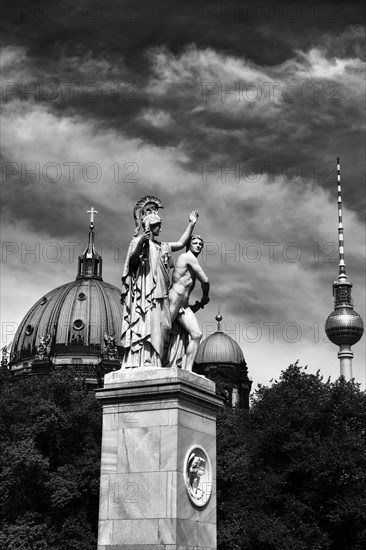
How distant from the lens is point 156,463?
1638 cm

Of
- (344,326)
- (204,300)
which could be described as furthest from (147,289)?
→ (344,326)

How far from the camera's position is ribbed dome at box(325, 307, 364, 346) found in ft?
532

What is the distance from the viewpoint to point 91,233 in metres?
140

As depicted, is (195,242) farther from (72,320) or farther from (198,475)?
(72,320)

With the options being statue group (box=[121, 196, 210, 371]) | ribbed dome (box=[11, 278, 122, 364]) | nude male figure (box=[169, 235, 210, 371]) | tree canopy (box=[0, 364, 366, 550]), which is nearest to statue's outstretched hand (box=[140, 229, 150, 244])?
statue group (box=[121, 196, 210, 371])

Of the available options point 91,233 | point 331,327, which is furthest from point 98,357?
point 331,327

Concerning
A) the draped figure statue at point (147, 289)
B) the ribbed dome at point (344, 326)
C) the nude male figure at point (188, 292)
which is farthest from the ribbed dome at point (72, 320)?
the draped figure statue at point (147, 289)

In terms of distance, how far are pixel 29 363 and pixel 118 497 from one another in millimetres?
108229

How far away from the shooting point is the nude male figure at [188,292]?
59.3 feet

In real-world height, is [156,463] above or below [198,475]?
above

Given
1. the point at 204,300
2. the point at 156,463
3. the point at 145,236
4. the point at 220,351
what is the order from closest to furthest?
the point at 156,463 < the point at 145,236 < the point at 204,300 < the point at 220,351

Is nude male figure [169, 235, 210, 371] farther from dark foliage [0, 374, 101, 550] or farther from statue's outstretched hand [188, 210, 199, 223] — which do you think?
dark foliage [0, 374, 101, 550]

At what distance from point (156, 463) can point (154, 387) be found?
1.57 meters

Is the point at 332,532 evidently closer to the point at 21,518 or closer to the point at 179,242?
the point at 21,518
